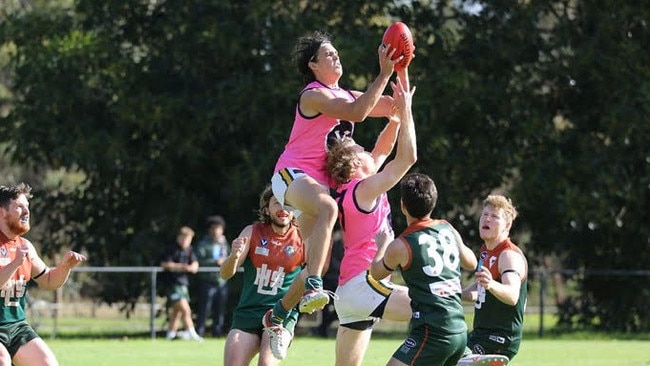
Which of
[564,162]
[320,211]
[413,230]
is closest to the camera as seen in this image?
[413,230]

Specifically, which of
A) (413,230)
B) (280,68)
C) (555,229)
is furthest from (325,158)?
(555,229)

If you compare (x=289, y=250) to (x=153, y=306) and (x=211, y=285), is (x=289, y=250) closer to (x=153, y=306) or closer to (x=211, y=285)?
(x=211, y=285)

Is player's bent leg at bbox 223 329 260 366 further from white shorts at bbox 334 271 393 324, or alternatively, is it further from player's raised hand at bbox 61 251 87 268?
player's raised hand at bbox 61 251 87 268

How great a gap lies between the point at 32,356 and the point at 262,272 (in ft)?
6.32

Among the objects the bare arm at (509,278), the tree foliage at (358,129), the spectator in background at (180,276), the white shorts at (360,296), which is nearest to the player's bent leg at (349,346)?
the white shorts at (360,296)

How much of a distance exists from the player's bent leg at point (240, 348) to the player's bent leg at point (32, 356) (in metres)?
1.33

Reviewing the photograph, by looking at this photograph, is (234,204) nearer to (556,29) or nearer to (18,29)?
(18,29)

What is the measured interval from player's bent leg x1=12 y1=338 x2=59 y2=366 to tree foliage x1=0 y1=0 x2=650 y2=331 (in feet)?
41.7

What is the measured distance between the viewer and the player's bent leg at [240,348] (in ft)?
31.3

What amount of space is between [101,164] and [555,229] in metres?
8.34

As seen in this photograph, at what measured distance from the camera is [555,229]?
23266 mm

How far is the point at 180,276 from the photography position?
20.0 m

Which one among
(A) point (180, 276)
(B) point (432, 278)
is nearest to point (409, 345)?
(B) point (432, 278)

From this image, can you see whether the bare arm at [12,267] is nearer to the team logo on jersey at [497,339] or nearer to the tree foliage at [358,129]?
the team logo on jersey at [497,339]
